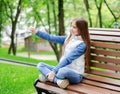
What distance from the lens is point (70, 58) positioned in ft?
16.8

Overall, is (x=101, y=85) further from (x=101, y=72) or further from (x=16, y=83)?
(x=16, y=83)

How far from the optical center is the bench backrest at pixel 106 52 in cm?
518

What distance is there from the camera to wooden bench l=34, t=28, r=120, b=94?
15.6 ft

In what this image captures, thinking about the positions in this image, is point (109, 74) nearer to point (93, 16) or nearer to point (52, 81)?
point (52, 81)

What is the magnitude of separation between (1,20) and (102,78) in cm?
Answer: 2361

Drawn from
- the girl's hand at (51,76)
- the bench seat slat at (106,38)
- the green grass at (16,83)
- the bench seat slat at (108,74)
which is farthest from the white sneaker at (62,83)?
the green grass at (16,83)

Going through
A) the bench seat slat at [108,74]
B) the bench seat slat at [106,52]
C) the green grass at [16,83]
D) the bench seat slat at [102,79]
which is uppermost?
the bench seat slat at [106,52]

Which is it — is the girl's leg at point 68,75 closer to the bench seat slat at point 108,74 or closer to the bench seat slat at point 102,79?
the bench seat slat at point 102,79

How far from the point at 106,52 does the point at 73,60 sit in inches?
21.7

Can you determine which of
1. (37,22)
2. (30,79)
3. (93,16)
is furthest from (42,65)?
(37,22)

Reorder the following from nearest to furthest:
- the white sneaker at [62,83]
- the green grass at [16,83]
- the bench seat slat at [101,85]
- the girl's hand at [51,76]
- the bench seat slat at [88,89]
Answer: the bench seat slat at [88,89] < the bench seat slat at [101,85] < the white sneaker at [62,83] < the girl's hand at [51,76] < the green grass at [16,83]

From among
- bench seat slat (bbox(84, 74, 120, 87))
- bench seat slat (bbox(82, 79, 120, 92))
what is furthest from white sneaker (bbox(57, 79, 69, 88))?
bench seat slat (bbox(84, 74, 120, 87))

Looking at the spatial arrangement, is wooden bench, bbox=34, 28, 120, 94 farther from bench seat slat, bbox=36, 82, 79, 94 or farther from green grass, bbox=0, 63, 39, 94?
green grass, bbox=0, 63, 39, 94

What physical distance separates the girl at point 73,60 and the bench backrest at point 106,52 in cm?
19
